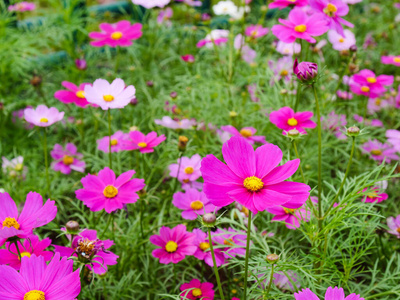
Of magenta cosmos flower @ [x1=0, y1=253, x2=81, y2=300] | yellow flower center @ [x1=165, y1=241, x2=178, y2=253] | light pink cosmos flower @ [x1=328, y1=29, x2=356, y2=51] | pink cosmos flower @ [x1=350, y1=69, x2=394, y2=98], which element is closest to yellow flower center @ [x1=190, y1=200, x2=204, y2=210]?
yellow flower center @ [x1=165, y1=241, x2=178, y2=253]

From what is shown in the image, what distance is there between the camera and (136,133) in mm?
1105

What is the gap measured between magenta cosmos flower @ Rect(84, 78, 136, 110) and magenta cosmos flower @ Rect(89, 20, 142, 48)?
335 millimetres

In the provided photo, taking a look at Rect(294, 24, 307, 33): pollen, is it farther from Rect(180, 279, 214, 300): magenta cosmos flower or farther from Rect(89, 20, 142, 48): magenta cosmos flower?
Rect(180, 279, 214, 300): magenta cosmos flower

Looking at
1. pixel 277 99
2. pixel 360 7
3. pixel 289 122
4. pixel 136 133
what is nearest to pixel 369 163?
pixel 277 99

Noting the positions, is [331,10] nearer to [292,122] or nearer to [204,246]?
[292,122]

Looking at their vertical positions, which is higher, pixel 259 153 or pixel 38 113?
pixel 259 153

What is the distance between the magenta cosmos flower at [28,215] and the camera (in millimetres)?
733

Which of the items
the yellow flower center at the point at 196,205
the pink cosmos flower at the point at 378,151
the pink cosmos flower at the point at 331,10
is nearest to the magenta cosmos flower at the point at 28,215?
the yellow flower center at the point at 196,205

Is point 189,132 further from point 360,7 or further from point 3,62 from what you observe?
point 360,7

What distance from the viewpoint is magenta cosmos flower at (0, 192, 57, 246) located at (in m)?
0.73

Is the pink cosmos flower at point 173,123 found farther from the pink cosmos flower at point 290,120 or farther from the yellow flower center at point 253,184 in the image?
the yellow flower center at point 253,184

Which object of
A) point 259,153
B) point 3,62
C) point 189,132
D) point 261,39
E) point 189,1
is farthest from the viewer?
point 261,39

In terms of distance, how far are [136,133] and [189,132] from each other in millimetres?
357

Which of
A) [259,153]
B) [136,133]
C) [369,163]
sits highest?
[259,153]
